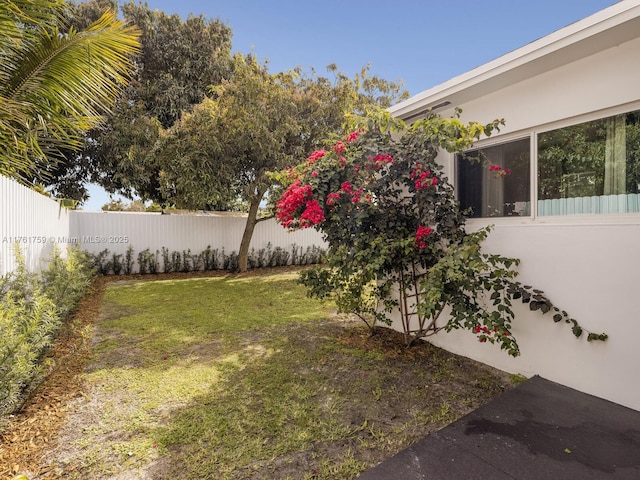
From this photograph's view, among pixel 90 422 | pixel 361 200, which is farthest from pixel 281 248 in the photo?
pixel 90 422

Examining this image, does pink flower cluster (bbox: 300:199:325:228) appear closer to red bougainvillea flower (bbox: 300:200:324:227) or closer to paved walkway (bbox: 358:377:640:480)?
red bougainvillea flower (bbox: 300:200:324:227)

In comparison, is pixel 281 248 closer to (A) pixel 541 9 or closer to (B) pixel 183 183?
(B) pixel 183 183

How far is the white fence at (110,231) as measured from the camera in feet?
13.9

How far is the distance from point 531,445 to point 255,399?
245 centimetres

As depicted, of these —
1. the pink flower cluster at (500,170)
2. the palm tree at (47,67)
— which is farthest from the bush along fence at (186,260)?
the pink flower cluster at (500,170)

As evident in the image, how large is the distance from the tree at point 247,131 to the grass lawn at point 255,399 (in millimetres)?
5118

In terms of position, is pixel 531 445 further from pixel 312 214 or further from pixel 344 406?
pixel 312 214

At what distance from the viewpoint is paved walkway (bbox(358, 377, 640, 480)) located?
2.19 metres

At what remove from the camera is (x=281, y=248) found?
1427 cm

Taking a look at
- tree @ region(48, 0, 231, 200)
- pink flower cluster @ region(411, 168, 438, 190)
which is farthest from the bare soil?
tree @ region(48, 0, 231, 200)

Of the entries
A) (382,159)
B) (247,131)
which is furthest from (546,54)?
(247,131)

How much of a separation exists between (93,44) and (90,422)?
3793 mm

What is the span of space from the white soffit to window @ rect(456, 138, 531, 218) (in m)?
0.72

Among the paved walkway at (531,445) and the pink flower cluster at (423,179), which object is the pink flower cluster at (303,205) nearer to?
the pink flower cluster at (423,179)
